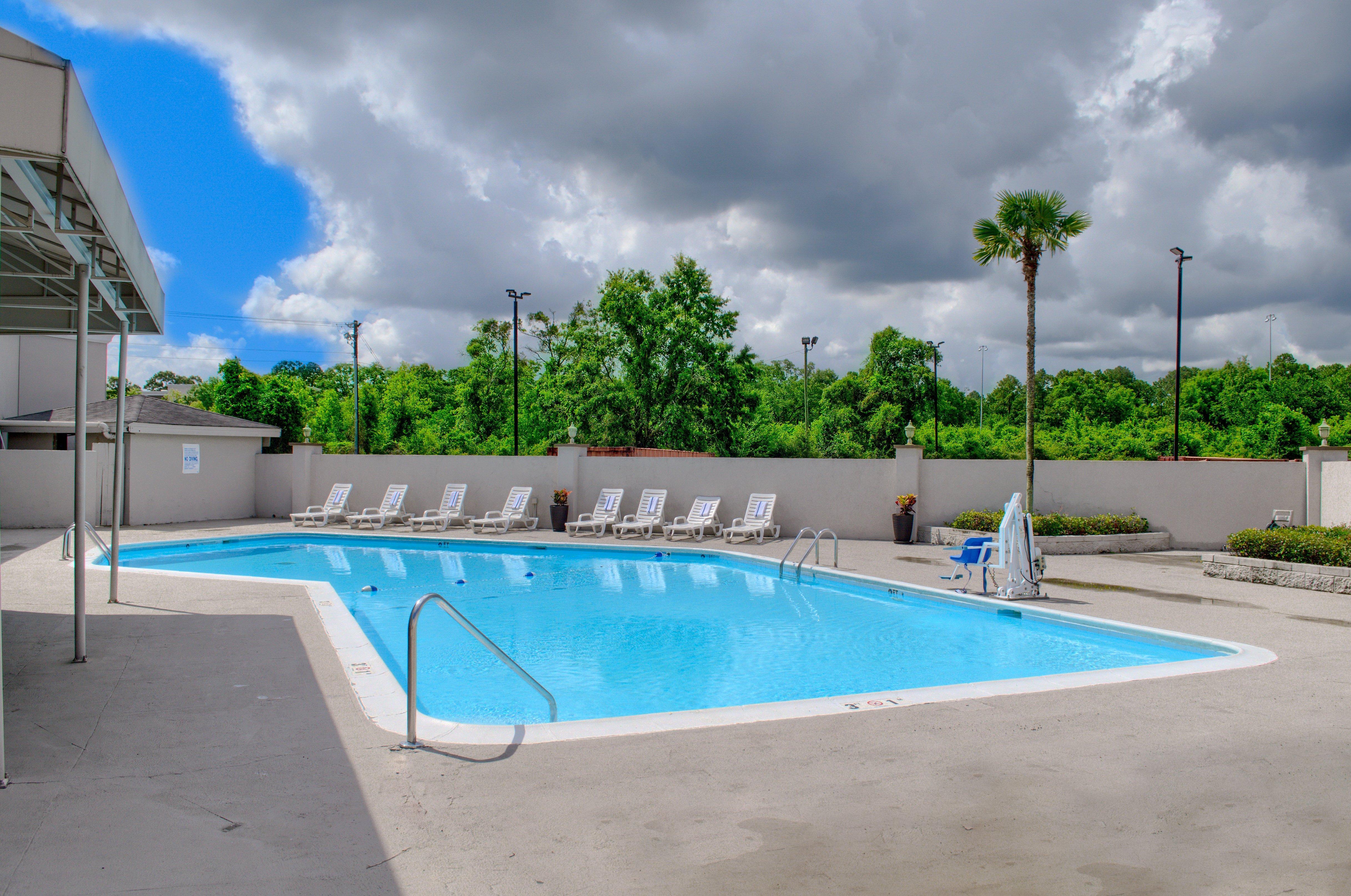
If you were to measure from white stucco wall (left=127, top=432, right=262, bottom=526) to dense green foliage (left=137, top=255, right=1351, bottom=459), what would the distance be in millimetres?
12651

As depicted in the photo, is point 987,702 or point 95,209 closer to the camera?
point 95,209

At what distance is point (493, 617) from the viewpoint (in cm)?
912

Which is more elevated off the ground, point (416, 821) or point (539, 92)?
point (539, 92)

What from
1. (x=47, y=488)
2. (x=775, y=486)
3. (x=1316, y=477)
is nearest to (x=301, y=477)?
(x=47, y=488)

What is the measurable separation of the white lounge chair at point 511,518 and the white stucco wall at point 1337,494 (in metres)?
14.2

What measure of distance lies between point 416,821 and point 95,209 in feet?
11.1

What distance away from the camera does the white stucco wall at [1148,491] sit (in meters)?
14.1

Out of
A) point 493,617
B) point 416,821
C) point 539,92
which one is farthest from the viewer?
point 539,92

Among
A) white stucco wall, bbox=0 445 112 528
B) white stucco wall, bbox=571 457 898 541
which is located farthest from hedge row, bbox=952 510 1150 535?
white stucco wall, bbox=0 445 112 528

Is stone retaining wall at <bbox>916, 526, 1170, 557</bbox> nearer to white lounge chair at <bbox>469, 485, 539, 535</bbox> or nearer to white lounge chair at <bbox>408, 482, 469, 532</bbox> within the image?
white lounge chair at <bbox>469, 485, 539, 535</bbox>

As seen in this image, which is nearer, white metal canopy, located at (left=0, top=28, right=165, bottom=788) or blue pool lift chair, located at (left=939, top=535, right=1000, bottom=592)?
white metal canopy, located at (left=0, top=28, right=165, bottom=788)

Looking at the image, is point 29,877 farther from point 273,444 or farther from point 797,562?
point 273,444

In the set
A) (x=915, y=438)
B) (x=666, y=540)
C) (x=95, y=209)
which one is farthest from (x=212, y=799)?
(x=915, y=438)

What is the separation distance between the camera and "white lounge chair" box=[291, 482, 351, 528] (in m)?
17.0
